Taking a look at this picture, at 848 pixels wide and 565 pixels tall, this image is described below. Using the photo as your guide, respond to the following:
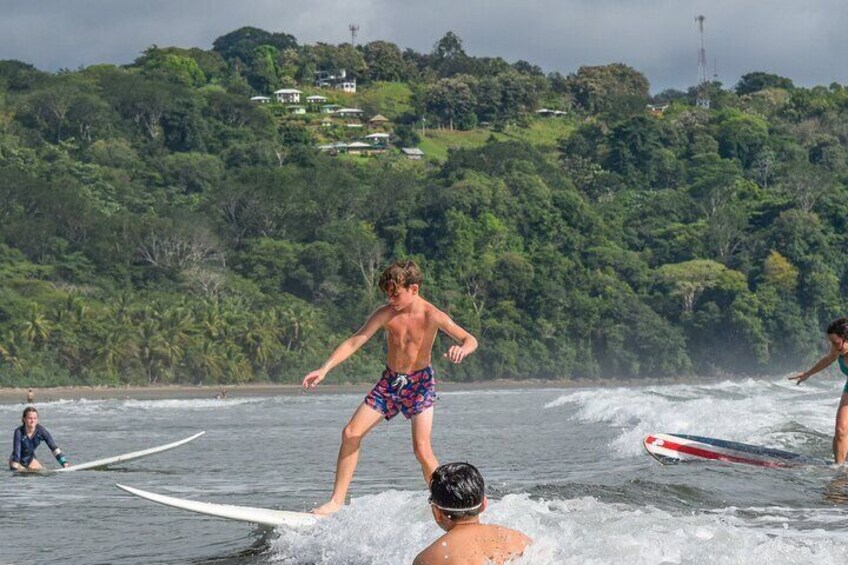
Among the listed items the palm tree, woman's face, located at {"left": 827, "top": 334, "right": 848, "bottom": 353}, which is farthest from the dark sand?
woman's face, located at {"left": 827, "top": 334, "right": 848, "bottom": 353}

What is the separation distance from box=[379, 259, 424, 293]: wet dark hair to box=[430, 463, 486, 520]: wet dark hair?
3.60 meters

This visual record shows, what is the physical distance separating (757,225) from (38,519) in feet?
288

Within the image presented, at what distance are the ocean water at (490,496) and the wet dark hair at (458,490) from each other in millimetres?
755

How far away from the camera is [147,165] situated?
101m

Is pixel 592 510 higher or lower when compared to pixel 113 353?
higher

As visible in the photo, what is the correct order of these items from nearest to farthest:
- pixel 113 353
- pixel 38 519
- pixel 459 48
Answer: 1. pixel 38 519
2. pixel 113 353
3. pixel 459 48

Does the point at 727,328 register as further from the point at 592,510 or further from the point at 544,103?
the point at 592,510

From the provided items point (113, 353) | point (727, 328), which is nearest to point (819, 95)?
point (727, 328)

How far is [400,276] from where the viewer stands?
918cm

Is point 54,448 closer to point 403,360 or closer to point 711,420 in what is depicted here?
point 403,360

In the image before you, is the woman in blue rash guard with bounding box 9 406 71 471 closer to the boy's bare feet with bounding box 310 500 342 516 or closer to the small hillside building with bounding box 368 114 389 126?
the boy's bare feet with bounding box 310 500 342 516

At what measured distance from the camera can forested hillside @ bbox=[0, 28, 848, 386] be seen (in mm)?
73312

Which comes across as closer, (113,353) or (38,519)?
(38,519)

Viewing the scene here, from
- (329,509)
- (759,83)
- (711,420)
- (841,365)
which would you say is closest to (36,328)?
(711,420)
